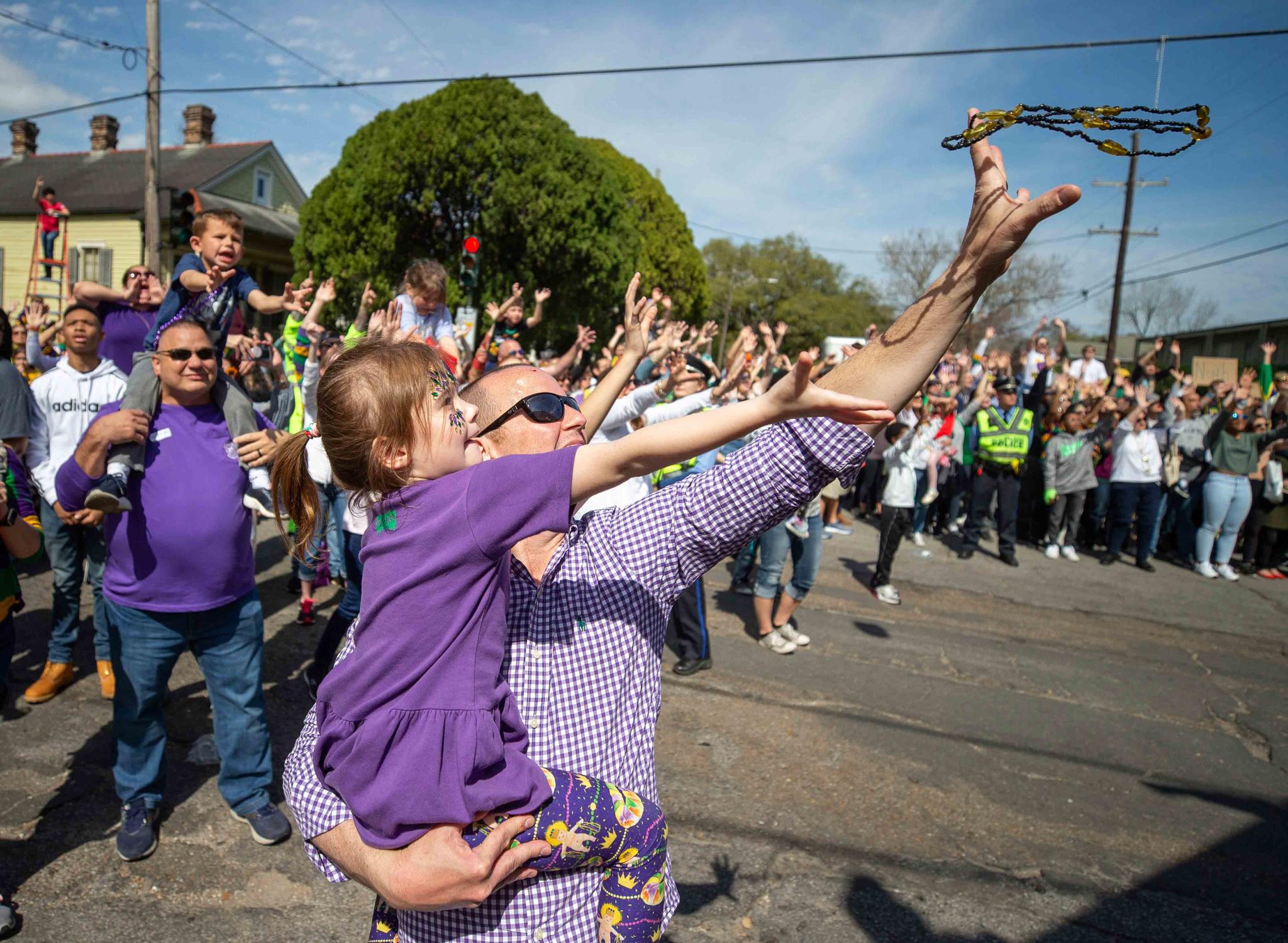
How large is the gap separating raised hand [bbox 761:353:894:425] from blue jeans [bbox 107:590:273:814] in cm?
291

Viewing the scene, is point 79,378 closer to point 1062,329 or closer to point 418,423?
point 418,423

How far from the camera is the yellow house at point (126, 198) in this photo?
2902cm

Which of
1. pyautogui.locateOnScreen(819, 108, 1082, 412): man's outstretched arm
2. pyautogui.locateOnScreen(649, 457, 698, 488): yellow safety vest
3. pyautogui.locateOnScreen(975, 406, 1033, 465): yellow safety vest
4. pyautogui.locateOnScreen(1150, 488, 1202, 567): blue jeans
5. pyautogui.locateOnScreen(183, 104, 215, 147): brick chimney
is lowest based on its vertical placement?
pyautogui.locateOnScreen(1150, 488, 1202, 567): blue jeans

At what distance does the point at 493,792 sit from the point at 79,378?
16.6 feet

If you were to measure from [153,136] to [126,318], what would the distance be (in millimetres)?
11115

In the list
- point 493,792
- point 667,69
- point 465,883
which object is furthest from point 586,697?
point 667,69

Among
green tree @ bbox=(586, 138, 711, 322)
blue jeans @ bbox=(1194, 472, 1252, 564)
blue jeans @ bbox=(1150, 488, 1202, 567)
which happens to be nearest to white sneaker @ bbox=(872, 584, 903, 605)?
blue jeans @ bbox=(1150, 488, 1202, 567)

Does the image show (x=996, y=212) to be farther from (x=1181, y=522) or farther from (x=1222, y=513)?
(x=1181, y=522)

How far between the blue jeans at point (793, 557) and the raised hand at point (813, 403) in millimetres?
5064

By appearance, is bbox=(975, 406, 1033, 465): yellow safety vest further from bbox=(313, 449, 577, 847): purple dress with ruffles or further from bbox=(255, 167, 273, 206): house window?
bbox=(255, 167, 273, 206): house window

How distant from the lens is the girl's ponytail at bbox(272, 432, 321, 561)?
193 centimetres

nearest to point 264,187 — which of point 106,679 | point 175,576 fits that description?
point 106,679

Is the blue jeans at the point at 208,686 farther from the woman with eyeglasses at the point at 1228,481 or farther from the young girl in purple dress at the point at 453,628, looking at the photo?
the woman with eyeglasses at the point at 1228,481

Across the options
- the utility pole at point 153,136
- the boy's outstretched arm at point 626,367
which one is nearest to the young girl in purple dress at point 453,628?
the boy's outstretched arm at point 626,367
